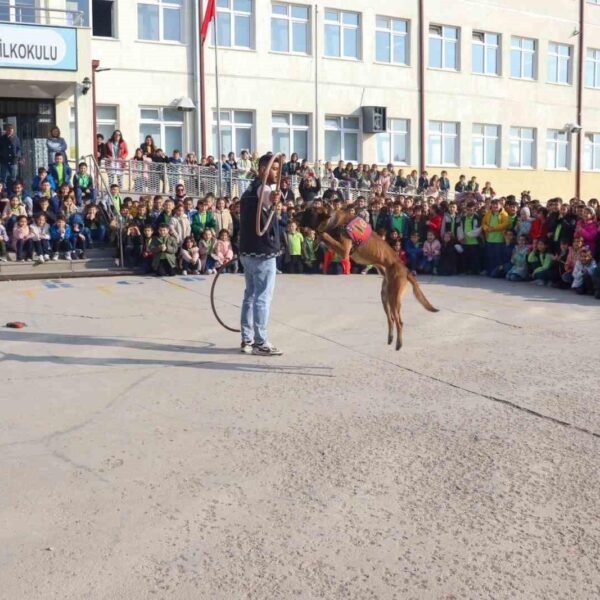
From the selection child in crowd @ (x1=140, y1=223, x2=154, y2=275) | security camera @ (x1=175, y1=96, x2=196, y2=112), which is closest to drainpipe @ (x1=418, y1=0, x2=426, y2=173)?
security camera @ (x1=175, y1=96, x2=196, y2=112)

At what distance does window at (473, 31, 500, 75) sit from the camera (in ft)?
112

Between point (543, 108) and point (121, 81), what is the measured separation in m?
19.2

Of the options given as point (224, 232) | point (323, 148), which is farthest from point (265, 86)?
point (224, 232)

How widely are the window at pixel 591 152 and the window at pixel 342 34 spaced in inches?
529

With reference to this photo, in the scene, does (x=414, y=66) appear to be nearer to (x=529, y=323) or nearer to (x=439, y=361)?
Result: (x=529, y=323)

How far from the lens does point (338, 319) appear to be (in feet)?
36.9

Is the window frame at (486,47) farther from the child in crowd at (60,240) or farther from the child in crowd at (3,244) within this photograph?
the child in crowd at (3,244)

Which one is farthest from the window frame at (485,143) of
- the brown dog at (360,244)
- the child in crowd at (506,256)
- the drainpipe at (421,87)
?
the brown dog at (360,244)

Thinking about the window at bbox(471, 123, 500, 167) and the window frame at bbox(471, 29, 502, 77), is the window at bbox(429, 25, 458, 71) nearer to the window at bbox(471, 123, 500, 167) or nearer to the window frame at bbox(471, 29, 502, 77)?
the window frame at bbox(471, 29, 502, 77)

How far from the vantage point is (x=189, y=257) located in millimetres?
16875

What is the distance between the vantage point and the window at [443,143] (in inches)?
1291

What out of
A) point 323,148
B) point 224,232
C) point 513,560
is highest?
point 323,148

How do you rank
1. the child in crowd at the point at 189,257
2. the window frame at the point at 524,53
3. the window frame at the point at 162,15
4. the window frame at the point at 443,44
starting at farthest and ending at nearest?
the window frame at the point at 524,53 → the window frame at the point at 443,44 → the window frame at the point at 162,15 → the child in crowd at the point at 189,257

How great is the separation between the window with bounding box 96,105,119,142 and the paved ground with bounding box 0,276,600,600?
16882 millimetres
